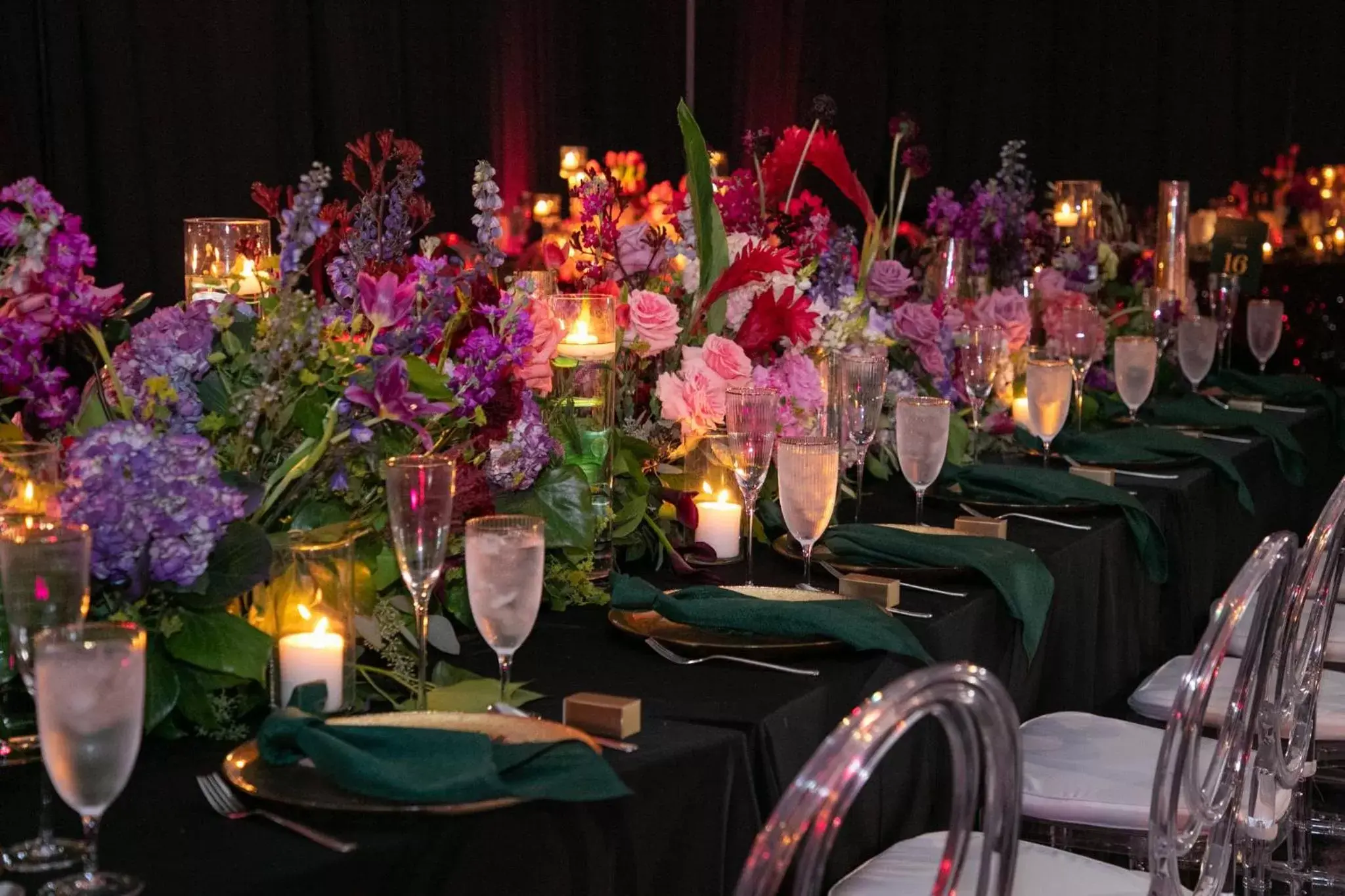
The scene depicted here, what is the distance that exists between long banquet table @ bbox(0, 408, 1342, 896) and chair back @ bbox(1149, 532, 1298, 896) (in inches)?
12.4

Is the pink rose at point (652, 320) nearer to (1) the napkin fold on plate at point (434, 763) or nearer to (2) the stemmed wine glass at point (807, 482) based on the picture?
(2) the stemmed wine glass at point (807, 482)

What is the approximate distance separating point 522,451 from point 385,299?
0.37m

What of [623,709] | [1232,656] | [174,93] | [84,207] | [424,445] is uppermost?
[174,93]

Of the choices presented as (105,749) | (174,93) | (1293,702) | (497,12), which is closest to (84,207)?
(174,93)

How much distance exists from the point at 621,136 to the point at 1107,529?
5.92 metres

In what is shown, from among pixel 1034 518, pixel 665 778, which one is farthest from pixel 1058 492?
pixel 665 778

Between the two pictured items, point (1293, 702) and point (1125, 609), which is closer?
point (1293, 702)

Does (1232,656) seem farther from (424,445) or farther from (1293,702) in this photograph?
(424,445)

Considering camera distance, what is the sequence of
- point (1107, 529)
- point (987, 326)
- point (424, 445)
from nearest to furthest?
1. point (424, 445)
2. point (1107, 529)
3. point (987, 326)

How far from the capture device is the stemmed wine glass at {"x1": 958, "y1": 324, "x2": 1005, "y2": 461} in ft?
9.69

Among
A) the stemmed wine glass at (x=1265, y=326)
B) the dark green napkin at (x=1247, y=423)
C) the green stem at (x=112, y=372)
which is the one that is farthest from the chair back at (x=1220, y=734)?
the stemmed wine glass at (x=1265, y=326)

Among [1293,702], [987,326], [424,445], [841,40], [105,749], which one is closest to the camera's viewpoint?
[105,749]

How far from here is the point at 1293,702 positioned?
238 centimetres

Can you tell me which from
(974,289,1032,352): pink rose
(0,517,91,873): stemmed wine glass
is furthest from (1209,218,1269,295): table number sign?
(0,517,91,873): stemmed wine glass
